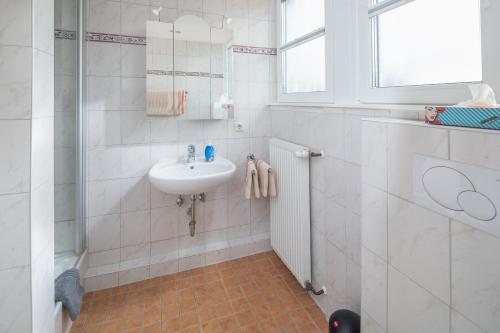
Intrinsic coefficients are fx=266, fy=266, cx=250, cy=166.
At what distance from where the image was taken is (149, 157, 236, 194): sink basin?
1.73m

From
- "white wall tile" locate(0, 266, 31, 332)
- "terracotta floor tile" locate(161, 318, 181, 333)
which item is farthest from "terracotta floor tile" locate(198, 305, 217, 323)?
"white wall tile" locate(0, 266, 31, 332)

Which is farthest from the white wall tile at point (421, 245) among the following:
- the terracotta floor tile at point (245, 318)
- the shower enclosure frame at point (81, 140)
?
the shower enclosure frame at point (81, 140)

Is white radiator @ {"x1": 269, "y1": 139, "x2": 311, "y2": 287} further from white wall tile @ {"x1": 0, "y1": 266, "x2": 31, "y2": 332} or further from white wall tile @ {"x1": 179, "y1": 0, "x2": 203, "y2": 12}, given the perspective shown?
white wall tile @ {"x1": 0, "y1": 266, "x2": 31, "y2": 332}

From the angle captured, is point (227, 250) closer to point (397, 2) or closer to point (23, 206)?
point (23, 206)

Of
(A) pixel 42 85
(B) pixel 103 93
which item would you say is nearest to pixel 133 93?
(B) pixel 103 93

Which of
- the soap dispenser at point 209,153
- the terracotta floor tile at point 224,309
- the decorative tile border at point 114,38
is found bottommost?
→ the terracotta floor tile at point 224,309

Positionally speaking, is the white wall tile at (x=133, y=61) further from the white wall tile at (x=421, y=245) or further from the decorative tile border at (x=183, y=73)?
the white wall tile at (x=421, y=245)

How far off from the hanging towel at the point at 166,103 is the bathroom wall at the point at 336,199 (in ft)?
2.99

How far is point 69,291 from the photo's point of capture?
150 cm

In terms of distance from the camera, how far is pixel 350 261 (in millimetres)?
1437

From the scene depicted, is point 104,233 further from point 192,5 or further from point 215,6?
point 215,6

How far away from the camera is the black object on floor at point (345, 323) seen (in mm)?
1231

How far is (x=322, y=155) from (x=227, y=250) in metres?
1.25

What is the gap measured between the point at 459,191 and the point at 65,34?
2196 mm
